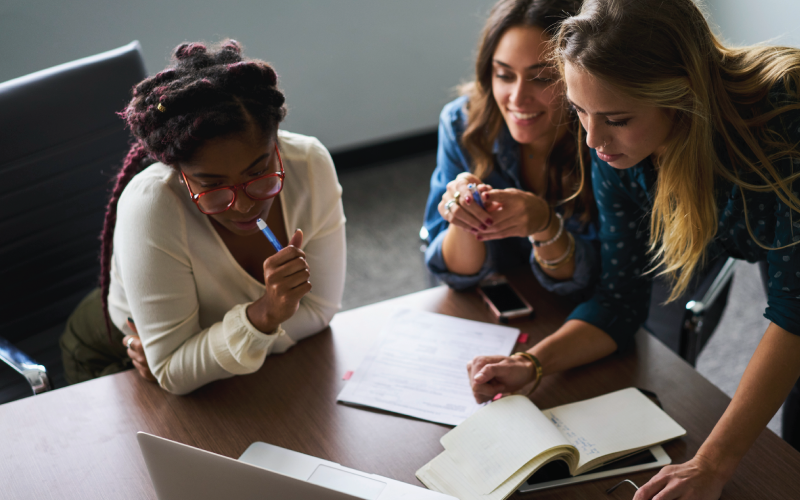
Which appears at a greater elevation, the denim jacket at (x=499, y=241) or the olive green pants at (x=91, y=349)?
the denim jacket at (x=499, y=241)

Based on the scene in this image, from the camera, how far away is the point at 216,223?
1.26 metres

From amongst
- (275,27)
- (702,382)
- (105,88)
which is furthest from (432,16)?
(702,382)

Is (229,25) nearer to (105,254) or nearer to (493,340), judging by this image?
(105,254)

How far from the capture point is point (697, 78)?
0.95m

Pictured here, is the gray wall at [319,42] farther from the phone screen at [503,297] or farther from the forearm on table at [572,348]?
the forearm on table at [572,348]

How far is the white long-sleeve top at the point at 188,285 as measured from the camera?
45.8 inches

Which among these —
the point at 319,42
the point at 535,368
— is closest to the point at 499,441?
the point at 535,368

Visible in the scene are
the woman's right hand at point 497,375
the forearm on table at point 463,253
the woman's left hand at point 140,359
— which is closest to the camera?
the woman's right hand at point 497,375

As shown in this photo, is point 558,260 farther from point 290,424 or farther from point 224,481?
point 224,481

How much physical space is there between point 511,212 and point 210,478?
782mm

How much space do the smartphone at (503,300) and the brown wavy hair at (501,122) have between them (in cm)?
23

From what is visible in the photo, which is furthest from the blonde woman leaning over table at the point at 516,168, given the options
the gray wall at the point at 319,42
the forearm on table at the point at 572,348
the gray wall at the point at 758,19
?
the gray wall at the point at 758,19

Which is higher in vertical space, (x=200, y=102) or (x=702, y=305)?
(x=200, y=102)

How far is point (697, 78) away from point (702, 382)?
0.56m
